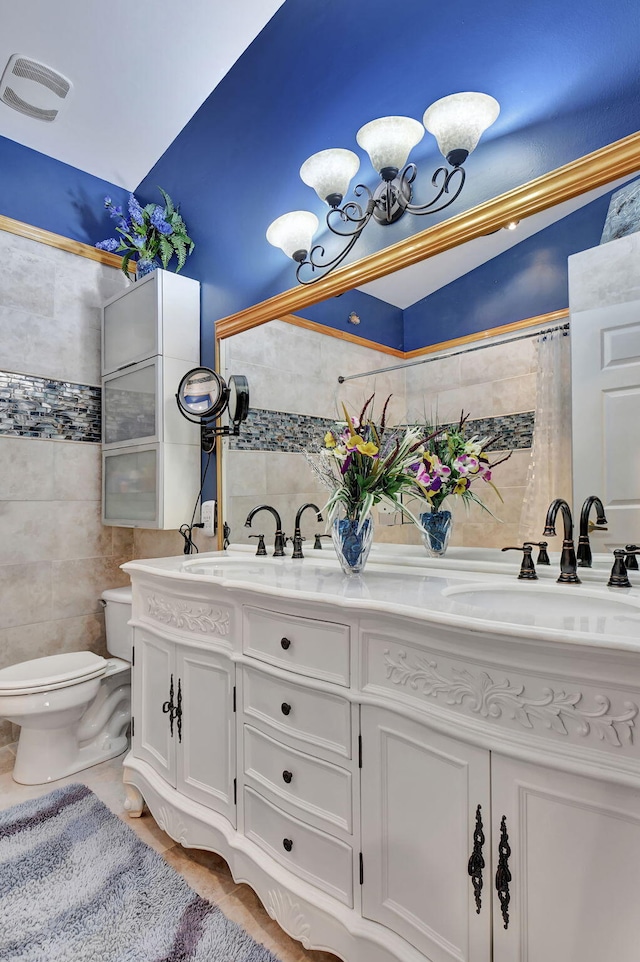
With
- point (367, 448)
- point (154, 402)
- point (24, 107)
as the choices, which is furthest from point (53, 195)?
point (367, 448)

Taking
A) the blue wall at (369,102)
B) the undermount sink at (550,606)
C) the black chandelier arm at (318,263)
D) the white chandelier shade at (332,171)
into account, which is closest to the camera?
the undermount sink at (550,606)

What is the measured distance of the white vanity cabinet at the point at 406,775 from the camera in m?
0.79

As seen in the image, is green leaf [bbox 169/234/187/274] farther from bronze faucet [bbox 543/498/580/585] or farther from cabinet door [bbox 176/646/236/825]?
bronze faucet [bbox 543/498/580/585]

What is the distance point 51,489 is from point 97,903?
1.72 metres

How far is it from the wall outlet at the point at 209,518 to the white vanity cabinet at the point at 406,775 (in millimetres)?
644

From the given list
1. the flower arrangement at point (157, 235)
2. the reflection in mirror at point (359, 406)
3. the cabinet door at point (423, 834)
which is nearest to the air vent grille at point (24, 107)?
the flower arrangement at point (157, 235)

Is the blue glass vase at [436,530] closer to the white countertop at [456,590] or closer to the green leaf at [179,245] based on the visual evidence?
the white countertop at [456,590]

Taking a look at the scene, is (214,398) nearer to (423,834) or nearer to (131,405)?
(131,405)

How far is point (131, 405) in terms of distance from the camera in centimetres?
248

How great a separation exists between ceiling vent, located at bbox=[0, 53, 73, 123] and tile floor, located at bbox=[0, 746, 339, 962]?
2875 mm

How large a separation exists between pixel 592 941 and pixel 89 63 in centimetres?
312

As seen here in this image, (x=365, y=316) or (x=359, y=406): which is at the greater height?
(x=365, y=316)

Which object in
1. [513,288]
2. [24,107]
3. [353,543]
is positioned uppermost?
[24,107]

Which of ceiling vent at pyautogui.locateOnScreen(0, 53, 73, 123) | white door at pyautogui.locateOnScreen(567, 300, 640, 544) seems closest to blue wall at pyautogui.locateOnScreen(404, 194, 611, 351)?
white door at pyautogui.locateOnScreen(567, 300, 640, 544)
